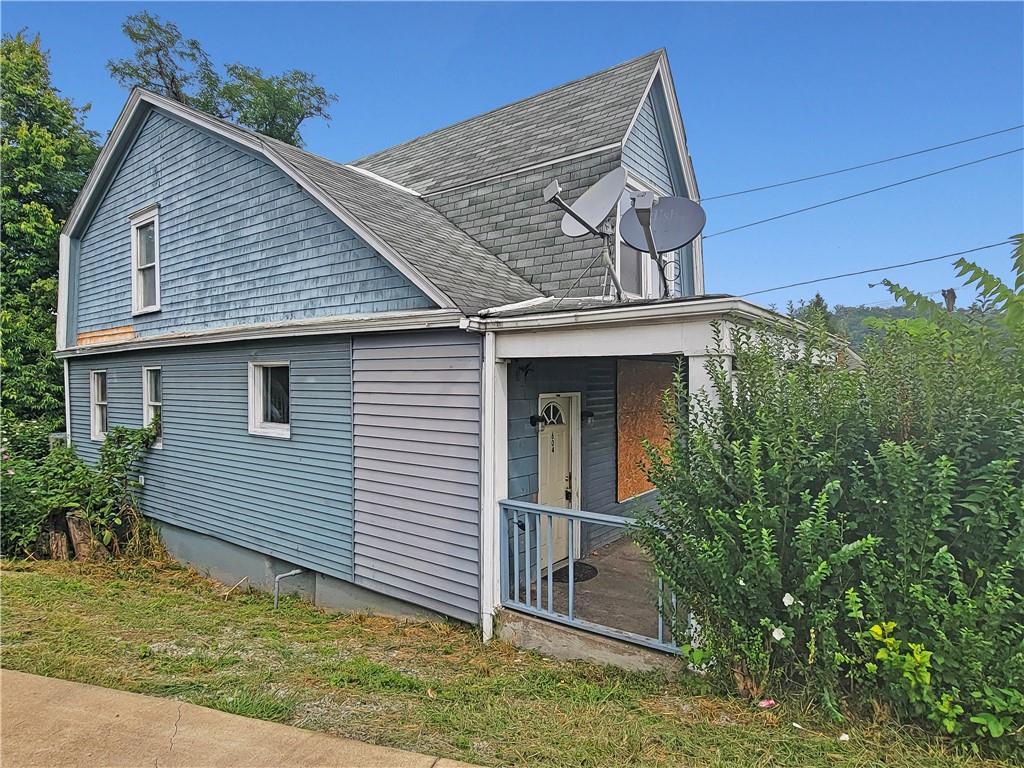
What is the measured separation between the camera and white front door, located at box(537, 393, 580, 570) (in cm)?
673

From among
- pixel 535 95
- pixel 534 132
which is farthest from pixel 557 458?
pixel 535 95

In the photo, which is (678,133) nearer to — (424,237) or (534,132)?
(534,132)

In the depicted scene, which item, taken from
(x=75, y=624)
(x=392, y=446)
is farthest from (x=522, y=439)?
(x=75, y=624)

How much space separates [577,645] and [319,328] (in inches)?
173

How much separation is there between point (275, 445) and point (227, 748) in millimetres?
4614

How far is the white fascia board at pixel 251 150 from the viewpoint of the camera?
19.4ft

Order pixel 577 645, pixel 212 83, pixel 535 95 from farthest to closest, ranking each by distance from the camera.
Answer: pixel 212 83 → pixel 535 95 → pixel 577 645

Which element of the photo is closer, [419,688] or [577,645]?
[419,688]

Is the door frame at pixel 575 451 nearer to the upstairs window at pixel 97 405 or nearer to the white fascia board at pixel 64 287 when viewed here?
the upstairs window at pixel 97 405

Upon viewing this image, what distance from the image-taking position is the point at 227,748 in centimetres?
330

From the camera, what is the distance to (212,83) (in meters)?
23.4

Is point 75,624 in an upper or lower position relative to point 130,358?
lower

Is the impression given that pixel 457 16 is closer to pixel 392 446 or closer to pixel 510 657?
pixel 392 446

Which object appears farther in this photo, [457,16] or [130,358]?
[457,16]
